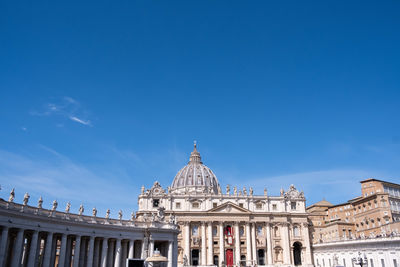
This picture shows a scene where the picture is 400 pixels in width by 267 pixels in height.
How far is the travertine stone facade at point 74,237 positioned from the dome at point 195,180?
223 ft

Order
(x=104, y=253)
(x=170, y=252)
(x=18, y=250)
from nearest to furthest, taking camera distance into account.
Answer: (x=18, y=250) < (x=104, y=253) < (x=170, y=252)

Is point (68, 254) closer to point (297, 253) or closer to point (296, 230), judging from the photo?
point (296, 230)

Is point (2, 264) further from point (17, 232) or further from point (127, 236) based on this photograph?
point (127, 236)

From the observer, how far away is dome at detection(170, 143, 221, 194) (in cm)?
12344

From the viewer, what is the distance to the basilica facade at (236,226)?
92.2m

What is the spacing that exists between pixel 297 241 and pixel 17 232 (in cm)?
7577

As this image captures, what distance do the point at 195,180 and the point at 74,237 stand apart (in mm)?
79731

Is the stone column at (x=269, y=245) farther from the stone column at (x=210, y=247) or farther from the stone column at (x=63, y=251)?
the stone column at (x=63, y=251)

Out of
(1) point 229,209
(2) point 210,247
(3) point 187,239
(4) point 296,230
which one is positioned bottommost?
(2) point 210,247

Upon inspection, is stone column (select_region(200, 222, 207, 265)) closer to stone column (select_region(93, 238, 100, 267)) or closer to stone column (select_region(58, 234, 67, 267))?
stone column (select_region(93, 238, 100, 267))

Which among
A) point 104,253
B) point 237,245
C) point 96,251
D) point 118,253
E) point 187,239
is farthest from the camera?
point 237,245

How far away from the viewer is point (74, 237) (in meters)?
47.9

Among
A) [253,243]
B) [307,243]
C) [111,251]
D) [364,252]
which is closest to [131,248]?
[111,251]

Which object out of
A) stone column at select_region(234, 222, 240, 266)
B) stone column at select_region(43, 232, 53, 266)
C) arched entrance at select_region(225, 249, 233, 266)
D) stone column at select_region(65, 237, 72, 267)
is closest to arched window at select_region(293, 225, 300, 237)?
stone column at select_region(234, 222, 240, 266)
